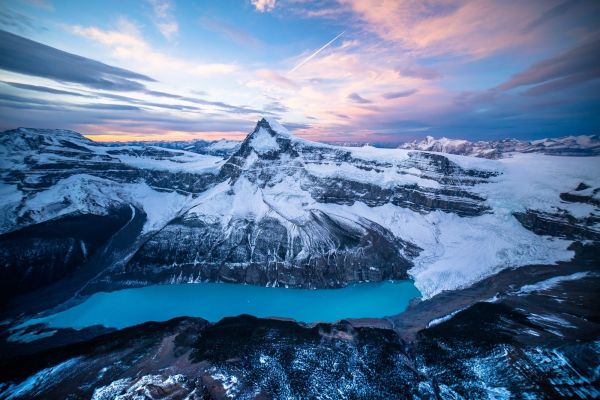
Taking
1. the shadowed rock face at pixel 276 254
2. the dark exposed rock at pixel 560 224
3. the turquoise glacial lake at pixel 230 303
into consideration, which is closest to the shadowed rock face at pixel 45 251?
the turquoise glacial lake at pixel 230 303

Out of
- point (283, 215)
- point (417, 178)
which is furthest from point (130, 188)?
point (417, 178)

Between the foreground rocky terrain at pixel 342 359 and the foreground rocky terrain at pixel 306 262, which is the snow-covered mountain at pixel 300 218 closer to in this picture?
the foreground rocky terrain at pixel 306 262

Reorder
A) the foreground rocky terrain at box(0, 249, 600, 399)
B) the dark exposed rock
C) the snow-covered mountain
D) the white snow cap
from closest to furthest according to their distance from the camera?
the foreground rocky terrain at box(0, 249, 600, 399) < the dark exposed rock < the snow-covered mountain < the white snow cap

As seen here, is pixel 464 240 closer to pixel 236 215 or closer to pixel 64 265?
pixel 236 215

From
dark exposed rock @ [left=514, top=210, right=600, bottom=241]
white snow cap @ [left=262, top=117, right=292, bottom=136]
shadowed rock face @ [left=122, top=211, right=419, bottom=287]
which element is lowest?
shadowed rock face @ [left=122, top=211, right=419, bottom=287]

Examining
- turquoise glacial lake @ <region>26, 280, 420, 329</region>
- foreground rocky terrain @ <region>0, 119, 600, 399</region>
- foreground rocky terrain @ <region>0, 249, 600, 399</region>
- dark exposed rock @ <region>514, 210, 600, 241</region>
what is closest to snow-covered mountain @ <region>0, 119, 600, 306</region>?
dark exposed rock @ <region>514, 210, 600, 241</region>

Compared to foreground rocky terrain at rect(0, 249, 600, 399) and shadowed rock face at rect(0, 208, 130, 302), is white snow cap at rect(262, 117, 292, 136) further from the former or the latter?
foreground rocky terrain at rect(0, 249, 600, 399)

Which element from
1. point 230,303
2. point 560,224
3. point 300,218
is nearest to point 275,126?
point 300,218
